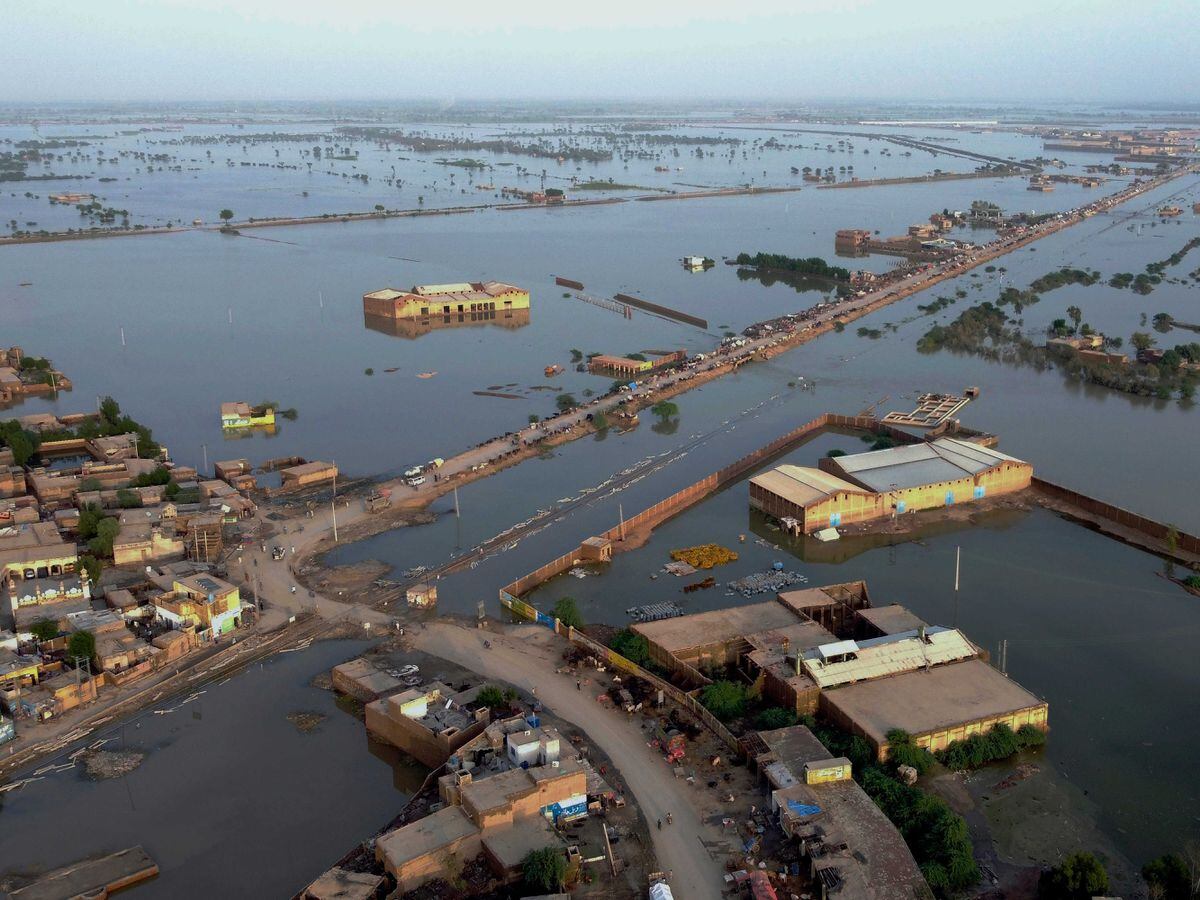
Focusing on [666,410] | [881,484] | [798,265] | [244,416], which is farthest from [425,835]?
[798,265]

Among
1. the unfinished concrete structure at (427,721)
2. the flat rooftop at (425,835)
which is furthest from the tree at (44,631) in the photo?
the flat rooftop at (425,835)

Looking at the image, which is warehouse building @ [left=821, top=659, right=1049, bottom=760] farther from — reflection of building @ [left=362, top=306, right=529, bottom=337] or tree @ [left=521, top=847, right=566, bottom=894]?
reflection of building @ [left=362, top=306, right=529, bottom=337]

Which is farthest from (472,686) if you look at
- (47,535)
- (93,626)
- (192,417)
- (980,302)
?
(980,302)

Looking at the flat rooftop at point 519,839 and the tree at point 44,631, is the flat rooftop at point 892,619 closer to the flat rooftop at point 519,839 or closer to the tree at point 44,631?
the flat rooftop at point 519,839

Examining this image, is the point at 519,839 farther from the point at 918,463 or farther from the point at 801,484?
the point at 918,463

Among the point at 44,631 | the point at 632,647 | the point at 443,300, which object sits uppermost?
the point at 443,300

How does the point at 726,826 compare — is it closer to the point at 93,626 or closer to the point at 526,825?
the point at 526,825

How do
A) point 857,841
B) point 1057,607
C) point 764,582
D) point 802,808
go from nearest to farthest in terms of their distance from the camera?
1. point 857,841
2. point 802,808
3. point 1057,607
4. point 764,582

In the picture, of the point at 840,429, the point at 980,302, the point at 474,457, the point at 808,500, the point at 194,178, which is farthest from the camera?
the point at 194,178

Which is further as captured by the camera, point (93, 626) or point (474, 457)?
point (474, 457)
